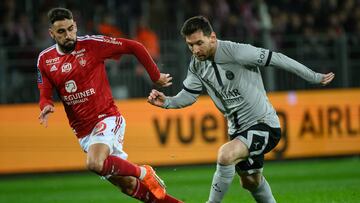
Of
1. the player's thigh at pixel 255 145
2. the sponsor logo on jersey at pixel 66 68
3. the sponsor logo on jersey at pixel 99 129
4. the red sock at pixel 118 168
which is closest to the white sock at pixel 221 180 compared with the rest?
the player's thigh at pixel 255 145

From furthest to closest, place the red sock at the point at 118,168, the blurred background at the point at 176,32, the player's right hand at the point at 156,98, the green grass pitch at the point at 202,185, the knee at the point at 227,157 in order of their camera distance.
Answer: the blurred background at the point at 176,32, the green grass pitch at the point at 202,185, the player's right hand at the point at 156,98, the red sock at the point at 118,168, the knee at the point at 227,157

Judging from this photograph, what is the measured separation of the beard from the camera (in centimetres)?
852

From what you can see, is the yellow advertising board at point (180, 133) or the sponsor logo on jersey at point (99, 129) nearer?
the sponsor logo on jersey at point (99, 129)

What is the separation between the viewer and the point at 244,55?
26.6 ft

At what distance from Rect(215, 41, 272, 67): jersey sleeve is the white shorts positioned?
131 cm

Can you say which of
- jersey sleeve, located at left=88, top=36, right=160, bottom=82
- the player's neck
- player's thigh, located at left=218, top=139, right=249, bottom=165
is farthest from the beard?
player's thigh, located at left=218, top=139, right=249, bottom=165

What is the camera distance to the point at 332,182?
41.5ft

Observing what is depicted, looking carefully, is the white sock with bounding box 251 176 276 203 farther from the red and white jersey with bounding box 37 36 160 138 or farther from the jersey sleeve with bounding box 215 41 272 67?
the red and white jersey with bounding box 37 36 160 138

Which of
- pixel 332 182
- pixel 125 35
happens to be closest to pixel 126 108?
pixel 125 35

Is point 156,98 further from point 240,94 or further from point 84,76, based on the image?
point 240,94

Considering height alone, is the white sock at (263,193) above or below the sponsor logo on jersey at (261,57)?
below

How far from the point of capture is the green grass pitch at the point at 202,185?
35.9ft

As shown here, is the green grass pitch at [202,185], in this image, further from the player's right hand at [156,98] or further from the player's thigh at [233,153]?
the player's right hand at [156,98]

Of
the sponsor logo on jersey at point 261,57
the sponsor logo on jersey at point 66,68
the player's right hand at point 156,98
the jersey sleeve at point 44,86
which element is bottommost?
the player's right hand at point 156,98
